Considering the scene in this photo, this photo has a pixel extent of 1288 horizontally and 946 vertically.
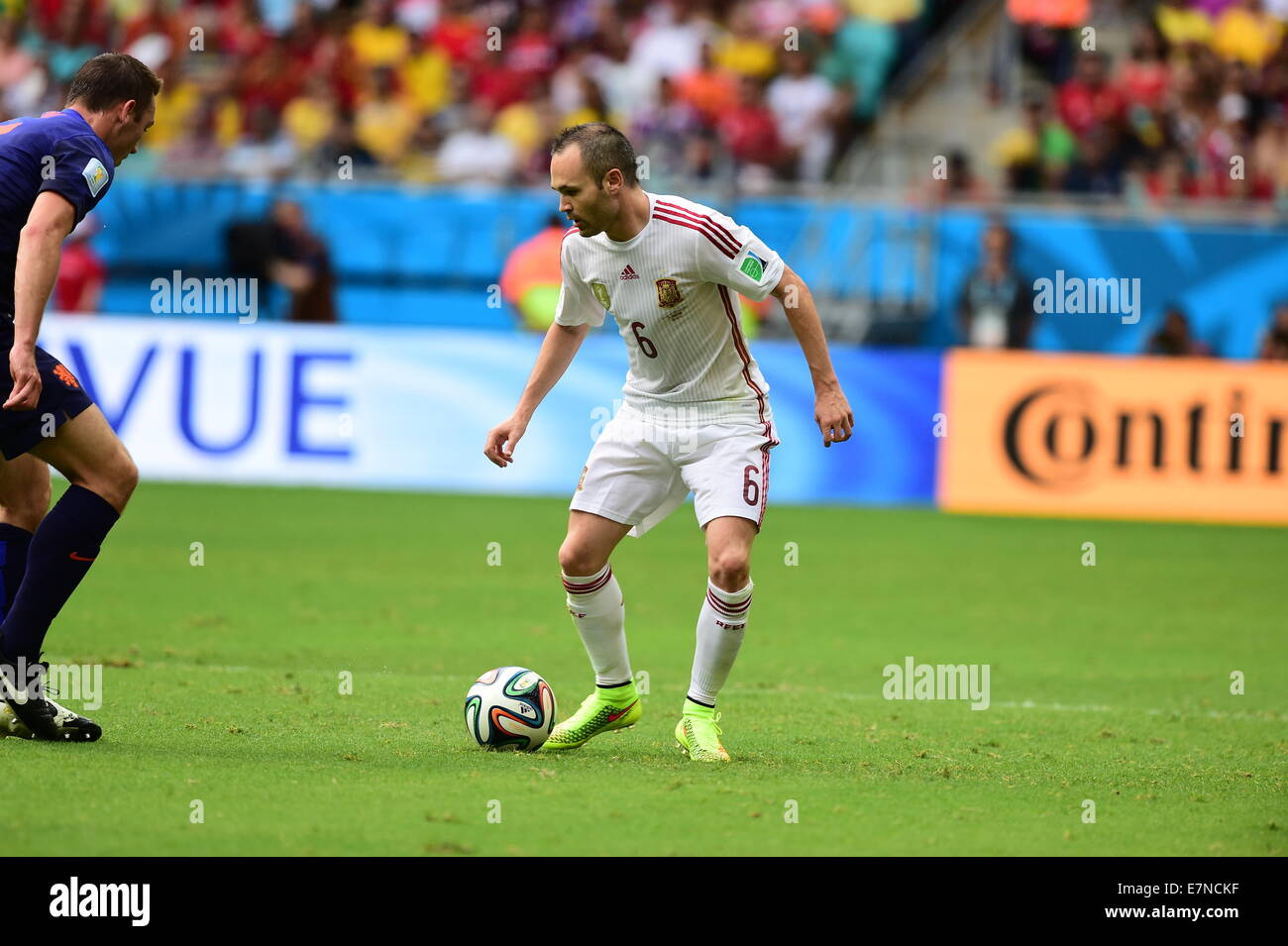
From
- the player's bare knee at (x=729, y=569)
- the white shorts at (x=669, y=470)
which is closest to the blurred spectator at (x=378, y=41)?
the white shorts at (x=669, y=470)

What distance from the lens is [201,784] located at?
Answer: 17.3ft

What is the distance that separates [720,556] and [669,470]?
0.44 m

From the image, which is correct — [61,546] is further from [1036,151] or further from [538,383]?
[1036,151]

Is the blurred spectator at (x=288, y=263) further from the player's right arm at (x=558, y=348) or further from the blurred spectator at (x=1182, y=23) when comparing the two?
the player's right arm at (x=558, y=348)

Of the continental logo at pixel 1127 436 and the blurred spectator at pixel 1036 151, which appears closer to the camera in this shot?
the continental logo at pixel 1127 436

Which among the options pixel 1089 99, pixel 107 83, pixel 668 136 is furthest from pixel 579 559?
pixel 1089 99

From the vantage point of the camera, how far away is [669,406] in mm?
6363

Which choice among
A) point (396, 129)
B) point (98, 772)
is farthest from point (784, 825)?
point (396, 129)

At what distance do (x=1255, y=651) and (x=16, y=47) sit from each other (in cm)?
1735

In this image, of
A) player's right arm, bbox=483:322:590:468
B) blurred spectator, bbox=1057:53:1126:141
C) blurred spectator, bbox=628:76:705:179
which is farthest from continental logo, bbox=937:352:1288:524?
player's right arm, bbox=483:322:590:468

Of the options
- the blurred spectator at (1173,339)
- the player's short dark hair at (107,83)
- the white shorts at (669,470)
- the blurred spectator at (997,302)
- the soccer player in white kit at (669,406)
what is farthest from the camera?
the blurred spectator at (997,302)

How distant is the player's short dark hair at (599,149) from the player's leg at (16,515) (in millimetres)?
2201

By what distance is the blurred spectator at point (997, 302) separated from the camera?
16.7 meters
